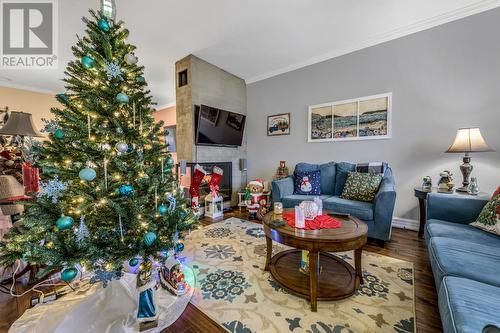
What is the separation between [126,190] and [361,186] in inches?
101

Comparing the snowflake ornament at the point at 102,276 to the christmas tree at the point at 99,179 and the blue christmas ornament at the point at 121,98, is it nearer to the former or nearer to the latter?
the christmas tree at the point at 99,179

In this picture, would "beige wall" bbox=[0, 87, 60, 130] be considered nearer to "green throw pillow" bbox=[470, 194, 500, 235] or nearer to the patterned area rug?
the patterned area rug

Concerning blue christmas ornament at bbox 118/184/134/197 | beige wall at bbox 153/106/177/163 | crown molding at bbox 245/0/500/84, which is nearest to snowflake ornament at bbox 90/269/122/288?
blue christmas ornament at bbox 118/184/134/197

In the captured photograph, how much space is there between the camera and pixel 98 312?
3.96ft

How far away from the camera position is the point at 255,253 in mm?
2023

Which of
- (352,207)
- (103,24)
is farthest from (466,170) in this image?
(103,24)

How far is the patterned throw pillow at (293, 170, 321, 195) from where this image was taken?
2920mm

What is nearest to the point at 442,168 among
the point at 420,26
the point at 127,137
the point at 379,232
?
the point at 379,232

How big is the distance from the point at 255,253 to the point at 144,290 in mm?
1117

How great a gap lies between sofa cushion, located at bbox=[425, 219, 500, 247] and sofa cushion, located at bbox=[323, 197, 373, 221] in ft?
1.86

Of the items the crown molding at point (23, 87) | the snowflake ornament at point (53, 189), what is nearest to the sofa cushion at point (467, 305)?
the snowflake ornament at point (53, 189)

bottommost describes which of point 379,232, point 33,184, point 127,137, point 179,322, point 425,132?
point 179,322

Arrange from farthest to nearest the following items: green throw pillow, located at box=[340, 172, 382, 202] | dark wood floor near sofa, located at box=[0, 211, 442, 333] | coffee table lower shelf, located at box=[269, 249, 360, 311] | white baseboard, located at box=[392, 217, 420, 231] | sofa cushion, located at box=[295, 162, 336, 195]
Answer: sofa cushion, located at box=[295, 162, 336, 195], white baseboard, located at box=[392, 217, 420, 231], green throw pillow, located at box=[340, 172, 382, 202], coffee table lower shelf, located at box=[269, 249, 360, 311], dark wood floor near sofa, located at box=[0, 211, 442, 333]

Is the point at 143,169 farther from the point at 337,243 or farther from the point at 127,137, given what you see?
the point at 337,243
